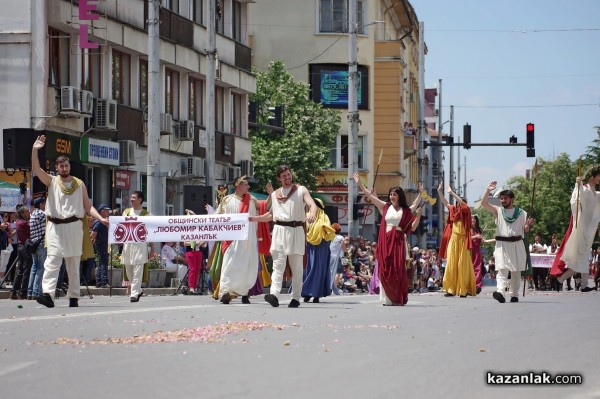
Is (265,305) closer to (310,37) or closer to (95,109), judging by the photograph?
(95,109)

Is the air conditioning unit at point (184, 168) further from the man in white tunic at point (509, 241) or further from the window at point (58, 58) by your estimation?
the man in white tunic at point (509, 241)

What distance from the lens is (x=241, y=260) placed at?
2283 centimetres

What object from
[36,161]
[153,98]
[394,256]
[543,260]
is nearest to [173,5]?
[153,98]

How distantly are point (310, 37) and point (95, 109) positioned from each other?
37052 mm

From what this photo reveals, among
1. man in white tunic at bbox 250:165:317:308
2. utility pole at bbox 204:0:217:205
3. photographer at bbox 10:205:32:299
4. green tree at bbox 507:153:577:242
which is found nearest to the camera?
man in white tunic at bbox 250:165:317:308

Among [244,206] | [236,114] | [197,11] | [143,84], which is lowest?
[244,206]

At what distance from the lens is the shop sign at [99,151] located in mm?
39594

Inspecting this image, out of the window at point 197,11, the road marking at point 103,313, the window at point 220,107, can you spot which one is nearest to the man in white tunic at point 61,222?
the road marking at point 103,313

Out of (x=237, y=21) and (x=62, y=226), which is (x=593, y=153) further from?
(x=62, y=226)

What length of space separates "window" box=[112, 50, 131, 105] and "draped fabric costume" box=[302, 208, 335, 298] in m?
18.8

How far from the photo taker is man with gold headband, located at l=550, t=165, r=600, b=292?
2366 cm

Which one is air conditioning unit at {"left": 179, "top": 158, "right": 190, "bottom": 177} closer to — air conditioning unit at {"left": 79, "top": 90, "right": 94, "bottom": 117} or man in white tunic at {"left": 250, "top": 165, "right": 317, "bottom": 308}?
air conditioning unit at {"left": 79, "top": 90, "right": 94, "bottom": 117}

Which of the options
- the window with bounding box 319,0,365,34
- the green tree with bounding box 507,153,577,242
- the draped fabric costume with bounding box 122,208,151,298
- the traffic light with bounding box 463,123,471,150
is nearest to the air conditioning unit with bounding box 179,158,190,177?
the traffic light with bounding box 463,123,471,150

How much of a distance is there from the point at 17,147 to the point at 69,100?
2.25 meters
